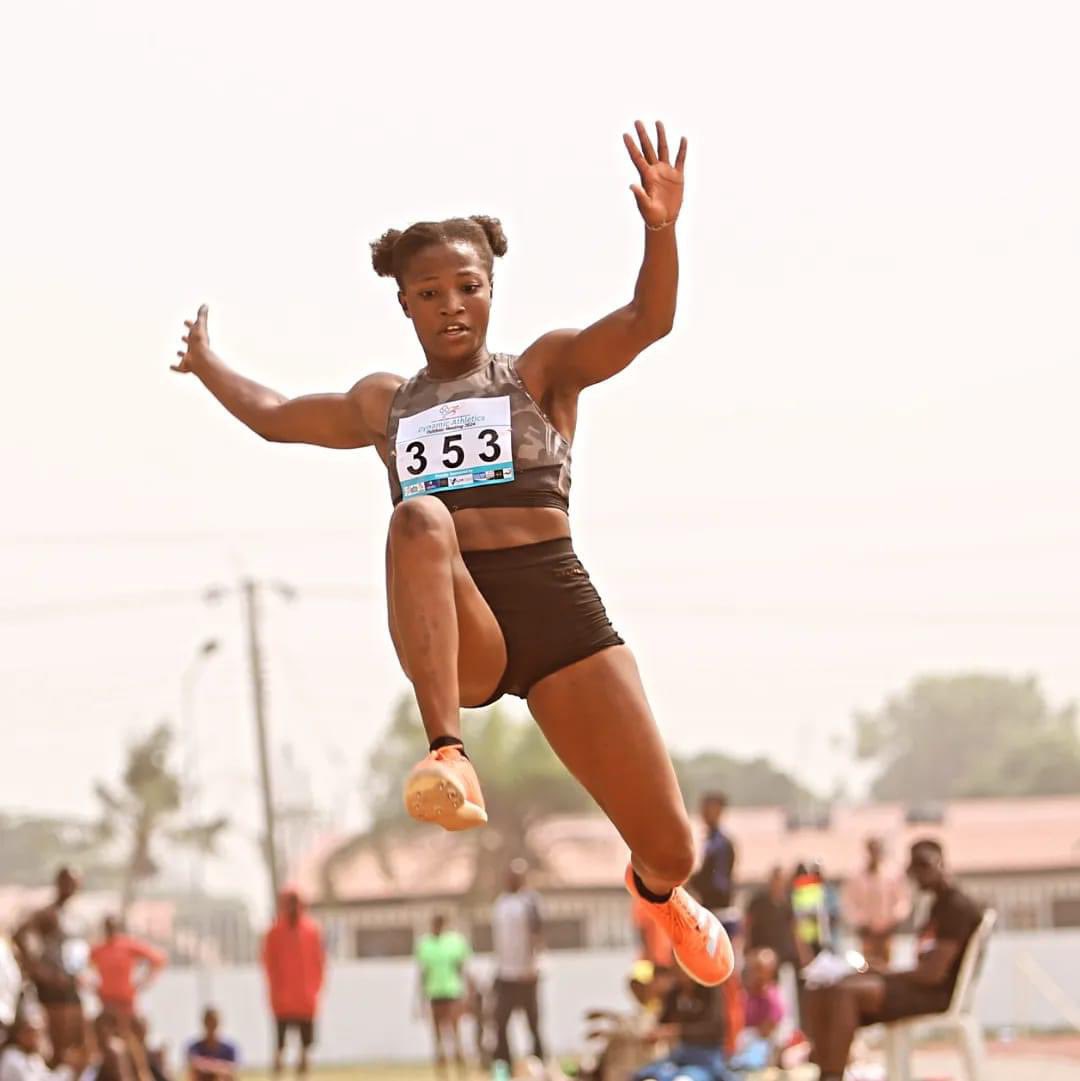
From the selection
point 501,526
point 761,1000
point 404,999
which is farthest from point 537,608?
point 404,999

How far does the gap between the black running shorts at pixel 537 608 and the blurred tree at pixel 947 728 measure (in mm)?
109859

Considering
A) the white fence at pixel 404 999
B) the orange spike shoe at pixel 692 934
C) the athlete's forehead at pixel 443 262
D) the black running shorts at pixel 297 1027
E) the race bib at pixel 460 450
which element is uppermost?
the athlete's forehead at pixel 443 262

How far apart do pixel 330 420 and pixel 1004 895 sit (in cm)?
4398

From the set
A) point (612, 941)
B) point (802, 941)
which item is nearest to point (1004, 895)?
point (612, 941)

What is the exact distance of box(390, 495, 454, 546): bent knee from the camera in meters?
6.54

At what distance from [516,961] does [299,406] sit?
40.2ft

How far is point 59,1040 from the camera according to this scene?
670 inches

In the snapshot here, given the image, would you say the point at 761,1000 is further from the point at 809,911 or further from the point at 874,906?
the point at 874,906

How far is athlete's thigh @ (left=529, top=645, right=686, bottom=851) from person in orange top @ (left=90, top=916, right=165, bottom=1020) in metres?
12.7

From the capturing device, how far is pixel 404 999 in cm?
3297

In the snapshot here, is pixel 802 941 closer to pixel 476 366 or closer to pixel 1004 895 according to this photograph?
pixel 476 366

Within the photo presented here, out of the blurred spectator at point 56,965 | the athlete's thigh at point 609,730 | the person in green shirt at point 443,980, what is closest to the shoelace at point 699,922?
the athlete's thigh at point 609,730

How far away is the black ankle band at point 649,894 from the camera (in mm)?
7672

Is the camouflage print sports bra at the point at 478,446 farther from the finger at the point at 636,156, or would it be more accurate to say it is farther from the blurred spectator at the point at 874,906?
the blurred spectator at the point at 874,906
